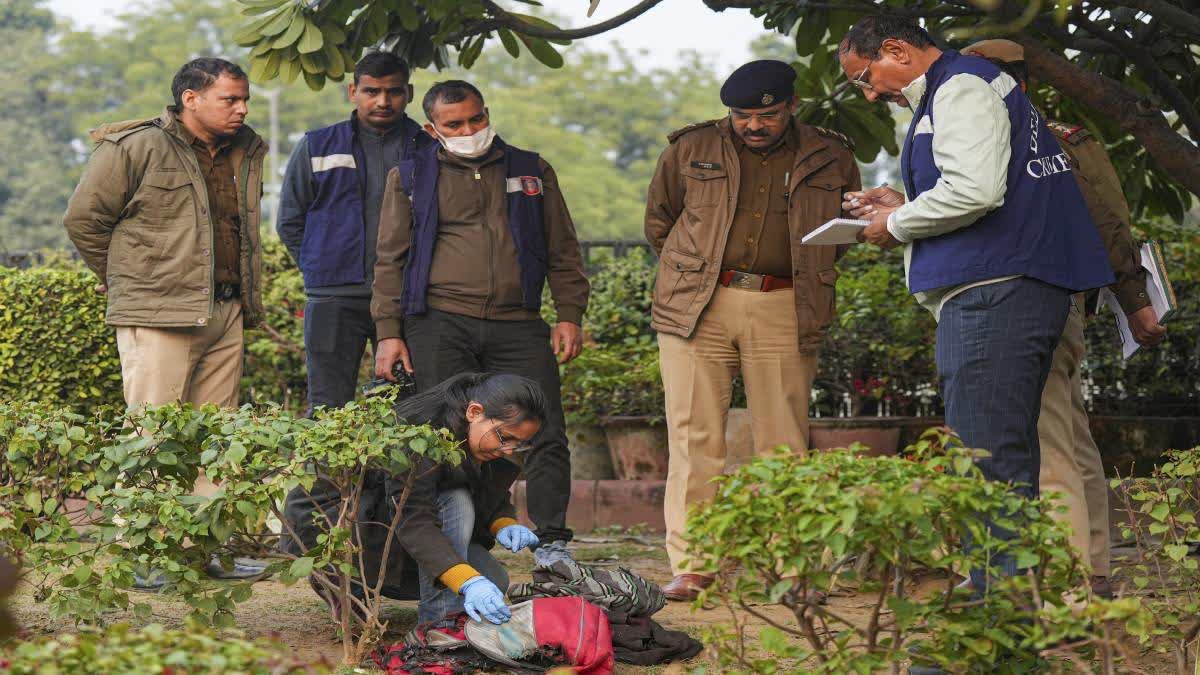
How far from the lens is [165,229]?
5.77m

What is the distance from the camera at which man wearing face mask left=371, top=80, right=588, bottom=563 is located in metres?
5.71

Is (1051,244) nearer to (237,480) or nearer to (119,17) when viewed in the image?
(237,480)

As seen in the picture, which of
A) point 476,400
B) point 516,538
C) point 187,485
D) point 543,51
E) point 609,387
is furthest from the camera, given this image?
point 609,387

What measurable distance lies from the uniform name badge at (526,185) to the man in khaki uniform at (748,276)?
515 mm

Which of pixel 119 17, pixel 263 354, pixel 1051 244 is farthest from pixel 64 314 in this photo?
pixel 119 17

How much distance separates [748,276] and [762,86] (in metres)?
0.72

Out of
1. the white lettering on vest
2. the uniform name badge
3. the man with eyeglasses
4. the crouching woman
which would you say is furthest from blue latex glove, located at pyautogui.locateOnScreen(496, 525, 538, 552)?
the white lettering on vest

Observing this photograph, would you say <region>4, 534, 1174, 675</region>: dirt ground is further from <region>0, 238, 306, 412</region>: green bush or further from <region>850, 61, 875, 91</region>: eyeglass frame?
<region>0, 238, 306, 412</region>: green bush

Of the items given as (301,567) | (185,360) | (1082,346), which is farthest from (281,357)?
(1082,346)

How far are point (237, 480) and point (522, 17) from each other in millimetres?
2741

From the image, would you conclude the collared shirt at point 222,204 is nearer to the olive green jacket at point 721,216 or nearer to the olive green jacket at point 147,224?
the olive green jacket at point 147,224

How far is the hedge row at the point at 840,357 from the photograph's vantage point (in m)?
7.71

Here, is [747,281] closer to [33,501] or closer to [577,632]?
[577,632]

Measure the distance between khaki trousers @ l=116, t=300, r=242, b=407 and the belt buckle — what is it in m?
2.03
